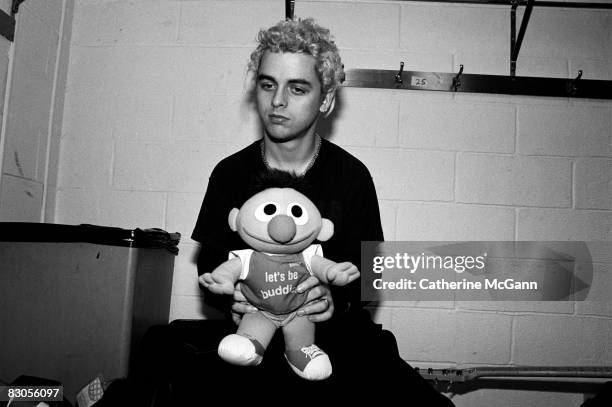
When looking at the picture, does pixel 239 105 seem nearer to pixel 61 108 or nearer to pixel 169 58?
pixel 169 58

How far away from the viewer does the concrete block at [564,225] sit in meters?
1.52

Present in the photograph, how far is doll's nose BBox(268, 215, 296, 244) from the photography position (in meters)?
0.85

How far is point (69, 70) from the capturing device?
1.60 m

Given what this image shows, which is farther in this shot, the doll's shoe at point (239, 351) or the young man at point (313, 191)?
the young man at point (313, 191)

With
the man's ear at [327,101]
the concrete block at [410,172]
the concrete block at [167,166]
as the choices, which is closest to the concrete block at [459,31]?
the concrete block at [410,172]

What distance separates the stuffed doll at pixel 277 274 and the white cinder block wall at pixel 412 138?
0.67 m

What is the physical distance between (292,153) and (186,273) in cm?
61

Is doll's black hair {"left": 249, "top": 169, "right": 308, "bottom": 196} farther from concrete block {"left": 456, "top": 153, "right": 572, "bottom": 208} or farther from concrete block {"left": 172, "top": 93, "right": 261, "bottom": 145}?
concrete block {"left": 456, "top": 153, "right": 572, "bottom": 208}

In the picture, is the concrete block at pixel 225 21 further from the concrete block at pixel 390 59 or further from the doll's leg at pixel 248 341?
the doll's leg at pixel 248 341

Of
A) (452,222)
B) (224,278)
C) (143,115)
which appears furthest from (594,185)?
(143,115)

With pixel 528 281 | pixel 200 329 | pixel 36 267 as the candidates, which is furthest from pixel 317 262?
pixel 528 281

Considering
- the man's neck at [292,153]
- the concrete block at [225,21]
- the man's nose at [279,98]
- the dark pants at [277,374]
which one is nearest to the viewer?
the dark pants at [277,374]

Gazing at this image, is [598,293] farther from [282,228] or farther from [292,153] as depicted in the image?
[282,228]

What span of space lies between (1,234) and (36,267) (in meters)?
0.13
